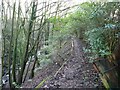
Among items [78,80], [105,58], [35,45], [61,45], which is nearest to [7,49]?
[35,45]

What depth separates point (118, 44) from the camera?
2.35 metres

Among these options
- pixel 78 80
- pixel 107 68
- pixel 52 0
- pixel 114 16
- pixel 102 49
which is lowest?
pixel 78 80

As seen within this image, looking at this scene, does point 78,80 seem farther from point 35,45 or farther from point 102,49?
point 35,45

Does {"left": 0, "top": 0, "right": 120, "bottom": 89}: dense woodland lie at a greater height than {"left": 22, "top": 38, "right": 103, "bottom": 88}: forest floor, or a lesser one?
greater

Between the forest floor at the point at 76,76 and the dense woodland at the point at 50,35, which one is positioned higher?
the dense woodland at the point at 50,35

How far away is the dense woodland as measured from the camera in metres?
2.52

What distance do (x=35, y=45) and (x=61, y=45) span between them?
1.09m

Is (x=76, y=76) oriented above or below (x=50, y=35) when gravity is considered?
below

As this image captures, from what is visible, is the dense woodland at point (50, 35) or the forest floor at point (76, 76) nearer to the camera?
the dense woodland at point (50, 35)

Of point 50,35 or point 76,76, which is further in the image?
point 50,35

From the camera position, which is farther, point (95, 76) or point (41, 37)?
point (41, 37)

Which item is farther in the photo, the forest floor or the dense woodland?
the forest floor

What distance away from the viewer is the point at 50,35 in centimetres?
486

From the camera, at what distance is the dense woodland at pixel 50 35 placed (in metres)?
2.52
